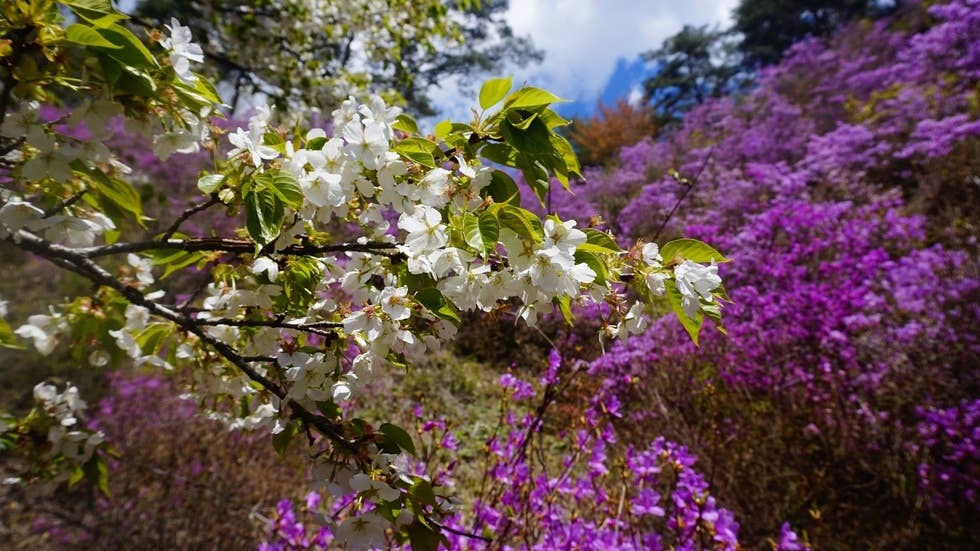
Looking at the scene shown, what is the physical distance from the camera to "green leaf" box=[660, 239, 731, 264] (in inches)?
32.0

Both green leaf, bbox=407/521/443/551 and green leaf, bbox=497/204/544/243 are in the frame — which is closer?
green leaf, bbox=497/204/544/243

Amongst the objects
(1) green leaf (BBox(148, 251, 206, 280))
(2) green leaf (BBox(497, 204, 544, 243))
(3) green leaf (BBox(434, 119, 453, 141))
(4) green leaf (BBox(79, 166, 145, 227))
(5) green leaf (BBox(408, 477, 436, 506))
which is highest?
(3) green leaf (BBox(434, 119, 453, 141))

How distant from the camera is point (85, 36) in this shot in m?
0.69

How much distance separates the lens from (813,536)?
267 centimetres

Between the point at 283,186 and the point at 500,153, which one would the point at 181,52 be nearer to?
the point at 283,186

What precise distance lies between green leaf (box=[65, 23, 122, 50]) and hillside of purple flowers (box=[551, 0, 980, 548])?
1211 millimetres

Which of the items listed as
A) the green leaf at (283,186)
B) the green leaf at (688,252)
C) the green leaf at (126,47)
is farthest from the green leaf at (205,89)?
the green leaf at (688,252)

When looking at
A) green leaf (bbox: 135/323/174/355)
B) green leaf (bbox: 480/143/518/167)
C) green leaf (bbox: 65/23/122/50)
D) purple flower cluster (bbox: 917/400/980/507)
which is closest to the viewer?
green leaf (bbox: 65/23/122/50)

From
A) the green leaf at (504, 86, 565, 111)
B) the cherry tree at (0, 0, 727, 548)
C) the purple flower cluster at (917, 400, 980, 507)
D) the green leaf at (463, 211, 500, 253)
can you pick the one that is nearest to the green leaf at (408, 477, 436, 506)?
the cherry tree at (0, 0, 727, 548)

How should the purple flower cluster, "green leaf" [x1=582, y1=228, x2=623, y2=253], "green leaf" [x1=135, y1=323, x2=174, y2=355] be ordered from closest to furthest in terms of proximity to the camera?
"green leaf" [x1=582, y1=228, x2=623, y2=253] → "green leaf" [x1=135, y1=323, x2=174, y2=355] → the purple flower cluster

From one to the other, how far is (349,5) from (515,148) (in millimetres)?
3718

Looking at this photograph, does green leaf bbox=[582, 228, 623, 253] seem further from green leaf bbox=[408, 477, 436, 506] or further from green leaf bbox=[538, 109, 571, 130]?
green leaf bbox=[408, 477, 436, 506]

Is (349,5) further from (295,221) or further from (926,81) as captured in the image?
(926,81)

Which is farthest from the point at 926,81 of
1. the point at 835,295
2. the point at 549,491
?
the point at 549,491
